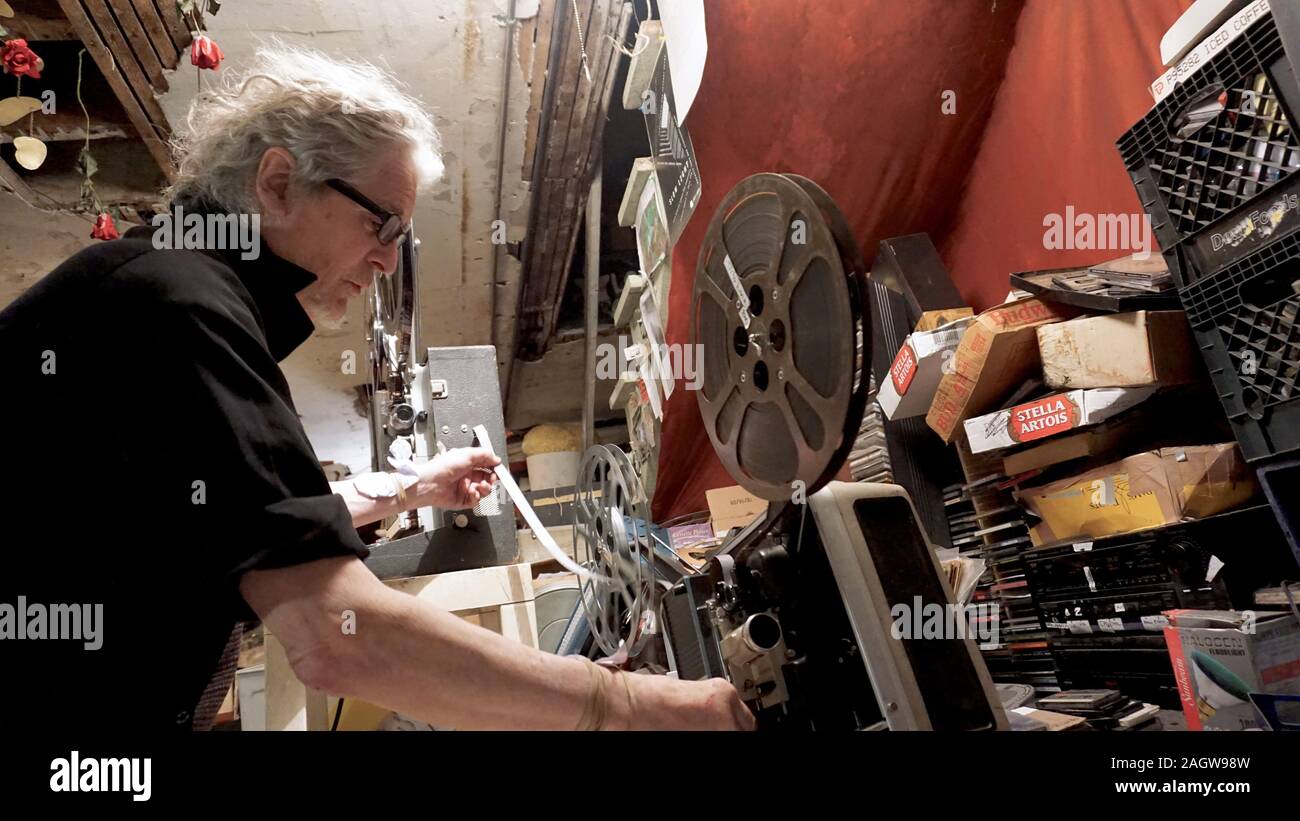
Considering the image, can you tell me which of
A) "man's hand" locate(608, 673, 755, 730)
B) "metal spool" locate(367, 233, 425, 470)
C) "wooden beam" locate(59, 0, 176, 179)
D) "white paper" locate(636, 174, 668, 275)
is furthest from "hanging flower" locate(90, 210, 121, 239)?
"man's hand" locate(608, 673, 755, 730)

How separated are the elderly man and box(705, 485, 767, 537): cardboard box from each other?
2059mm

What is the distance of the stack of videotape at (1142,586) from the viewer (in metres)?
1.44

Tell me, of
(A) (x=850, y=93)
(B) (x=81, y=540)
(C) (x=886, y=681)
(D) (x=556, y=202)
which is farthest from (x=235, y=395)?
(D) (x=556, y=202)

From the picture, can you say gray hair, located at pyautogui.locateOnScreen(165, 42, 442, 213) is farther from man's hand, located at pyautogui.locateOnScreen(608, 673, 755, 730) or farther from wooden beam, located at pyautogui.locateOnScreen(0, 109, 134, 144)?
wooden beam, located at pyautogui.locateOnScreen(0, 109, 134, 144)

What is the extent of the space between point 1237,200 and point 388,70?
2.83 metres

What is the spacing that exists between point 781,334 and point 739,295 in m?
0.16

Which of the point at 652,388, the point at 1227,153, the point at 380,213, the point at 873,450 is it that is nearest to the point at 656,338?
the point at 652,388

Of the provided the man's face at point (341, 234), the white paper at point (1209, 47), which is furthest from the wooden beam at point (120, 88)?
the white paper at point (1209, 47)

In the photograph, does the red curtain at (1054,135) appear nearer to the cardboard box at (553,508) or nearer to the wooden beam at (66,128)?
the cardboard box at (553,508)

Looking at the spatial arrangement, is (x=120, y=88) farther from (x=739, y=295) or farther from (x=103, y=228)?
(x=739, y=295)

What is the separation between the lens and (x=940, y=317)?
2.20 meters

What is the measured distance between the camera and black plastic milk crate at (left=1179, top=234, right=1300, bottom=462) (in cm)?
119

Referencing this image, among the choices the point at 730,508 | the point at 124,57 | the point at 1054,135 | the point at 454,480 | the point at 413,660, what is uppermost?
the point at 124,57
